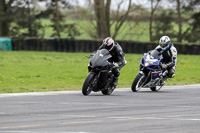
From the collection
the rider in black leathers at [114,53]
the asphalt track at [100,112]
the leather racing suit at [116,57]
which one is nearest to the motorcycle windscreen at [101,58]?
the rider in black leathers at [114,53]

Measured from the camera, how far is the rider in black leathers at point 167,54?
1479 centimetres

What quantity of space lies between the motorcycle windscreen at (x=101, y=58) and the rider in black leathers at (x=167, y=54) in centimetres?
234

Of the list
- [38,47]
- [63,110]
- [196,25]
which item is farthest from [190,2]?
[63,110]

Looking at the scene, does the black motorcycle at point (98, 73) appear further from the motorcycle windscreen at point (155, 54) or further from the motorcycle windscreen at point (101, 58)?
the motorcycle windscreen at point (155, 54)

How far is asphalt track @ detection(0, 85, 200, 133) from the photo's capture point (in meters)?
7.97

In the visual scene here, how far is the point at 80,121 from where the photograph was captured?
339 inches

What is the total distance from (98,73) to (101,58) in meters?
0.39

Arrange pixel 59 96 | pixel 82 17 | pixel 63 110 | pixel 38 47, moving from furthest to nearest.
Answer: pixel 82 17 < pixel 38 47 < pixel 59 96 < pixel 63 110

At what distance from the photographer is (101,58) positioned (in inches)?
509

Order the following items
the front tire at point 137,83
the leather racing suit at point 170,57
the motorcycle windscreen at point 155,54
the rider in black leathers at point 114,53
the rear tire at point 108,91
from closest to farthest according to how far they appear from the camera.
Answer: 1. the rider in black leathers at point 114,53
2. the rear tire at point 108,91
3. the front tire at point 137,83
4. the motorcycle windscreen at point 155,54
5. the leather racing suit at point 170,57

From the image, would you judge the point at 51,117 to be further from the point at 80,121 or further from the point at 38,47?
the point at 38,47

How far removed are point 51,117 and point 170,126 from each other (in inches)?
86.6

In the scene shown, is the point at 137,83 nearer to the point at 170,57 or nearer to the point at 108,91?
the point at 108,91

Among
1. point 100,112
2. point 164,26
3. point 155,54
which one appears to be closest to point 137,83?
point 155,54
